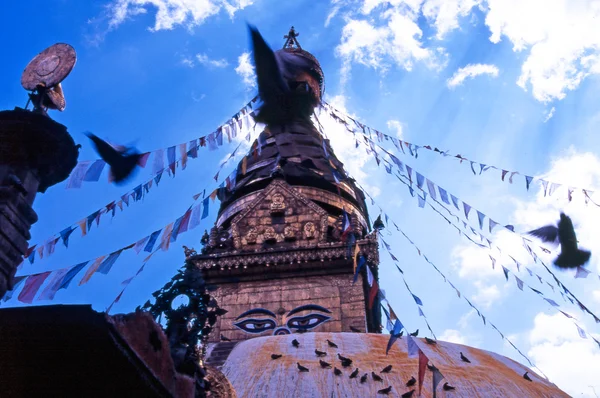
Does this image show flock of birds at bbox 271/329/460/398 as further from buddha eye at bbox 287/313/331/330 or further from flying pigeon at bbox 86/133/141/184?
buddha eye at bbox 287/313/331/330

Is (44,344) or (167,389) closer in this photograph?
(44,344)

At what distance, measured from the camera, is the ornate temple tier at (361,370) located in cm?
756

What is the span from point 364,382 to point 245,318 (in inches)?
246

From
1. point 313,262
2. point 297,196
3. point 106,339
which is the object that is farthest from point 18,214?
point 297,196

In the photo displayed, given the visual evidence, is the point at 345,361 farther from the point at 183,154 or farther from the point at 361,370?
the point at 183,154

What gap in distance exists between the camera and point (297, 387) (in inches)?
295

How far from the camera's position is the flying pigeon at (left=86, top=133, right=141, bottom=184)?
792cm

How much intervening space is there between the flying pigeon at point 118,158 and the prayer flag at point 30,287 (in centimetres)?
184

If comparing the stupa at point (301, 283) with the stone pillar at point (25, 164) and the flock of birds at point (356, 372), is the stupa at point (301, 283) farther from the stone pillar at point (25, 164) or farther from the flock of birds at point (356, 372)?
the stone pillar at point (25, 164)

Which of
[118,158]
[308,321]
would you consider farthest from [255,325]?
[118,158]

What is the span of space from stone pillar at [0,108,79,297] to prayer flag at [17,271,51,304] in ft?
5.58

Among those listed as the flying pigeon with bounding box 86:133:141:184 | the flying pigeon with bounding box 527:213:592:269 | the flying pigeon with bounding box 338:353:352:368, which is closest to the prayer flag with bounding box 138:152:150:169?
the flying pigeon with bounding box 86:133:141:184

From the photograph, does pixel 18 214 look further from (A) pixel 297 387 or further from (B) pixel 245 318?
(B) pixel 245 318

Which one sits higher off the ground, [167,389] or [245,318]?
[245,318]
